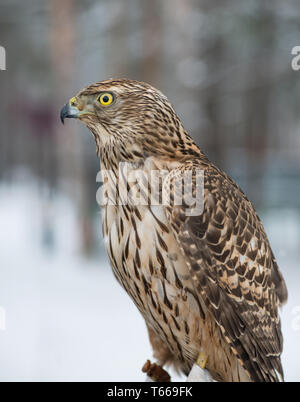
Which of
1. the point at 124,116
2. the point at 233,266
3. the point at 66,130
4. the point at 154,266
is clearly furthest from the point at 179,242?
the point at 66,130

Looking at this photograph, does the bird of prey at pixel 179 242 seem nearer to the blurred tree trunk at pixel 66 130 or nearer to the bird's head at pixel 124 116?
the bird's head at pixel 124 116

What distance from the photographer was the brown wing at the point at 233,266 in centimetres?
177

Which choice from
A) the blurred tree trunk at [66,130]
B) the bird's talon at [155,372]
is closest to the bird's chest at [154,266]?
the bird's talon at [155,372]

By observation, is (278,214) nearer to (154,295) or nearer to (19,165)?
(154,295)

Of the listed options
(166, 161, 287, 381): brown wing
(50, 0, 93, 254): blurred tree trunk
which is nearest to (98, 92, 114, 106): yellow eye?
(166, 161, 287, 381): brown wing

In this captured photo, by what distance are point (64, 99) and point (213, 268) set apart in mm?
6151

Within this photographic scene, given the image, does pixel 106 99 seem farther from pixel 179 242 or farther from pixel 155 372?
pixel 155 372

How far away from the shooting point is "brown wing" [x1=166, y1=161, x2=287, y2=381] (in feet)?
5.82

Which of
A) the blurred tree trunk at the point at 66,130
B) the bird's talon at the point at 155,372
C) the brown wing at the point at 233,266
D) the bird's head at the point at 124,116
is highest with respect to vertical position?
the blurred tree trunk at the point at 66,130

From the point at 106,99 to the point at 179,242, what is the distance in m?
0.54

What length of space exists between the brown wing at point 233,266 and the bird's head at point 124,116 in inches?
5.8

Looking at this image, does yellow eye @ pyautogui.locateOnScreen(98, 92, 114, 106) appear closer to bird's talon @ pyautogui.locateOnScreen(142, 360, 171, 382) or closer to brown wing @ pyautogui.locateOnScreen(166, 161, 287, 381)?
brown wing @ pyautogui.locateOnScreen(166, 161, 287, 381)

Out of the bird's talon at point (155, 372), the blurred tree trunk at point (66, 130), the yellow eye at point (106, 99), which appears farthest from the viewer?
the blurred tree trunk at point (66, 130)

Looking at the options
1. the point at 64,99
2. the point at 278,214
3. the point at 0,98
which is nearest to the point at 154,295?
the point at 64,99
